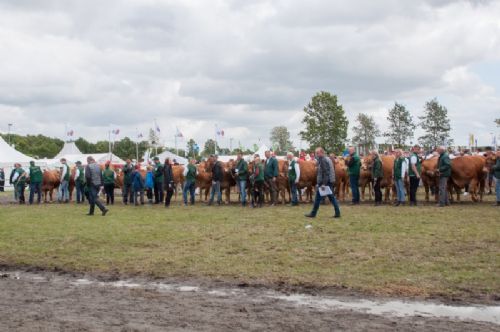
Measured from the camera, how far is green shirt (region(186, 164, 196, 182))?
24.2 meters

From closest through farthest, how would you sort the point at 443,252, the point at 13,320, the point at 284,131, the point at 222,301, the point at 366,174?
the point at 13,320 → the point at 222,301 → the point at 443,252 → the point at 366,174 → the point at 284,131

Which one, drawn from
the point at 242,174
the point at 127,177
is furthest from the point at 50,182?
the point at 242,174

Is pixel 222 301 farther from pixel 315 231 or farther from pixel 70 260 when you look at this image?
pixel 315 231

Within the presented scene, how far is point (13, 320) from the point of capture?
7.09 m

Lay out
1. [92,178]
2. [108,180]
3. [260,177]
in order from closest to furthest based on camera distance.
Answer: [92,178] → [260,177] → [108,180]

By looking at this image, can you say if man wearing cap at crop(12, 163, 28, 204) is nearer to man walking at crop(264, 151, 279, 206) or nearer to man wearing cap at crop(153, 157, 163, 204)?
man wearing cap at crop(153, 157, 163, 204)

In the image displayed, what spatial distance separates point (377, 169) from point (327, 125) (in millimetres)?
53125

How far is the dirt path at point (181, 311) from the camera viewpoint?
674 centimetres

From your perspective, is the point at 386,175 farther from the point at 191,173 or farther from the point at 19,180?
the point at 19,180

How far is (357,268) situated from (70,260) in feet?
18.9

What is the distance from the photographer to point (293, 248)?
1184 cm

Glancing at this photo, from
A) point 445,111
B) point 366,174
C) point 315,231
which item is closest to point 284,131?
point 445,111

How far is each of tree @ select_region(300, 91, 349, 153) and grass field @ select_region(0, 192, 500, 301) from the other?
54977 mm

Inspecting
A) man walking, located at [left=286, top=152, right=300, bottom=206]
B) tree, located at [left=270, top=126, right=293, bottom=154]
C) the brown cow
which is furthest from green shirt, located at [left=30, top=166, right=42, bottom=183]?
tree, located at [left=270, top=126, right=293, bottom=154]
